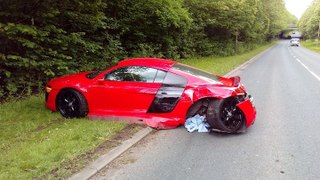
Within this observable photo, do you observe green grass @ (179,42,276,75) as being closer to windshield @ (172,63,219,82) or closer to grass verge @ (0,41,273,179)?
windshield @ (172,63,219,82)

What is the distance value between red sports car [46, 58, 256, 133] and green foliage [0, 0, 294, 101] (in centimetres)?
280

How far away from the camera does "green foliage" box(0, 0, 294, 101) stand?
974cm

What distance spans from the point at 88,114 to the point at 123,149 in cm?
196

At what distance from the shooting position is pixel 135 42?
60.1 ft

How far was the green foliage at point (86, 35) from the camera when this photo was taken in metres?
9.74

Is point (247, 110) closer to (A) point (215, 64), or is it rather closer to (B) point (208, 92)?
(B) point (208, 92)

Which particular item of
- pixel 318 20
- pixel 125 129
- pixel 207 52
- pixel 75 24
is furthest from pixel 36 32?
pixel 318 20

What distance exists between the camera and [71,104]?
24.7 feet

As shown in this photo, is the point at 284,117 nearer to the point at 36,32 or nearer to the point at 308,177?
the point at 308,177

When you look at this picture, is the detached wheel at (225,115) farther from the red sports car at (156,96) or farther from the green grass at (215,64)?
the green grass at (215,64)

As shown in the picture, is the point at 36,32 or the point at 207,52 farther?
the point at 207,52

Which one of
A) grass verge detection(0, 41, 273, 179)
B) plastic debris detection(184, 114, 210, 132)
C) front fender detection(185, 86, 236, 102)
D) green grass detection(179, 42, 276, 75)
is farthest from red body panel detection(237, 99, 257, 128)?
green grass detection(179, 42, 276, 75)

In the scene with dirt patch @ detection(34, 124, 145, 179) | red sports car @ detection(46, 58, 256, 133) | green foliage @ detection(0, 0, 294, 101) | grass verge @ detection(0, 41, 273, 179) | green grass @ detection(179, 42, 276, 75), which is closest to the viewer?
dirt patch @ detection(34, 124, 145, 179)

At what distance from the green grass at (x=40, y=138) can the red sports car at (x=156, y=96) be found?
0.38 metres
